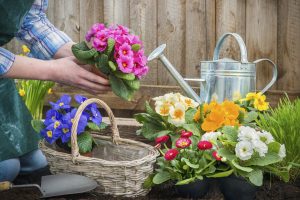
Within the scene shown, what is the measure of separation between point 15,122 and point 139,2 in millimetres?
1353

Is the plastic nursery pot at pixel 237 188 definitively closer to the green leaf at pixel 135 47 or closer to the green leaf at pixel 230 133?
the green leaf at pixel 230 133

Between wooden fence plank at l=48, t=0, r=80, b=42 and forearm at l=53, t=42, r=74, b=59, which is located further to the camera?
wooden fence plank at l=48, t=0, r=80, b=42

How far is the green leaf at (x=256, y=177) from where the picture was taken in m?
1.81

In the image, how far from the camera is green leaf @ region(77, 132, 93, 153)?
2.04m

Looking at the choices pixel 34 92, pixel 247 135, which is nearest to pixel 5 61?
pixel 247 135

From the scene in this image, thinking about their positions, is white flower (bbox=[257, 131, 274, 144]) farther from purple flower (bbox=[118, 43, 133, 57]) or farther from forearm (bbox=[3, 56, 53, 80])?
forearm (bbox=[3, 56, 53, 80])

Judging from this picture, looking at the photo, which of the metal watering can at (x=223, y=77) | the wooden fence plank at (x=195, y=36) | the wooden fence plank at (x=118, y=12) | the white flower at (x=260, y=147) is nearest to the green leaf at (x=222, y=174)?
the white flower at (x=260, y=147)

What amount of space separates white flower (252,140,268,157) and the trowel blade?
54 centimetres

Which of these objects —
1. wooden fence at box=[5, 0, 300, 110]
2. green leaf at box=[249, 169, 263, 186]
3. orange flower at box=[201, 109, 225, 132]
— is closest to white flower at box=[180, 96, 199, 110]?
orange flower at box=[201, 109, 225, 132]

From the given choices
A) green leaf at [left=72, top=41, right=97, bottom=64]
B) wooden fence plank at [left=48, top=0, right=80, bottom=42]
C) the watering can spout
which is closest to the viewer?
green leaf at [left=72, top=41, right=97, bottom=64]

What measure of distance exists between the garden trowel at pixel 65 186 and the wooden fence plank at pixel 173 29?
1.49 metres

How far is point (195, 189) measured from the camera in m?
1.90

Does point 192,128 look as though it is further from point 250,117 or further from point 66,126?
point 66,126

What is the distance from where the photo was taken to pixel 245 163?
6.11 feet
